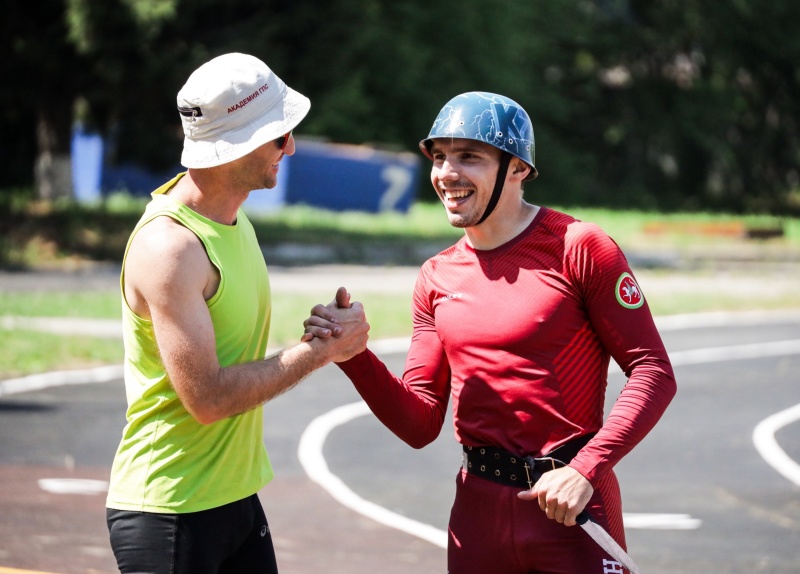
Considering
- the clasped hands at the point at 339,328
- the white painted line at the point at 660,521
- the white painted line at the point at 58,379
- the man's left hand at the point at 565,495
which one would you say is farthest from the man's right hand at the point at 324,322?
the white painted line at the point at 58,379

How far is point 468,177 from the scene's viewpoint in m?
3.82

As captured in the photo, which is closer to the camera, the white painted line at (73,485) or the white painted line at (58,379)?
the white painted line at (73,485)

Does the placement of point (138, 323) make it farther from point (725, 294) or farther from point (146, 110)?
point (146, 110)

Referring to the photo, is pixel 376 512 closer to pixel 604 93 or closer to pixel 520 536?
pixel 520 536

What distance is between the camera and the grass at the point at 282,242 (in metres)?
14.5

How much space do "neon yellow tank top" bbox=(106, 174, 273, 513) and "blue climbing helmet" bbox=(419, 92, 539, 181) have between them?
748mm

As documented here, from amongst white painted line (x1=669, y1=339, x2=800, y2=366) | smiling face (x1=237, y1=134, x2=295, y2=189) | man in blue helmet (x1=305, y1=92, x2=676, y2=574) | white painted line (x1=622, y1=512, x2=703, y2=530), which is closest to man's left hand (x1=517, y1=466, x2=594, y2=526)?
man in blue helmet (x1=305, y1=92, x2=676, y2=574)

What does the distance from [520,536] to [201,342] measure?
3.69 ft

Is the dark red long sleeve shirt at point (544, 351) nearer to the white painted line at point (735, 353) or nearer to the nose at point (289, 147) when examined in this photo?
the nose at point (289, 147)

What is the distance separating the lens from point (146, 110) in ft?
85.2

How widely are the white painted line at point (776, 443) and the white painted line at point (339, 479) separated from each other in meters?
3.07

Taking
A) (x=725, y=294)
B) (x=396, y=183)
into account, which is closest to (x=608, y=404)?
(x=725, y=294)

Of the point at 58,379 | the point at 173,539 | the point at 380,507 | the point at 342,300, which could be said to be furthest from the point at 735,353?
the point at 173,539

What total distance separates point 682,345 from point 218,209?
43.2ft
